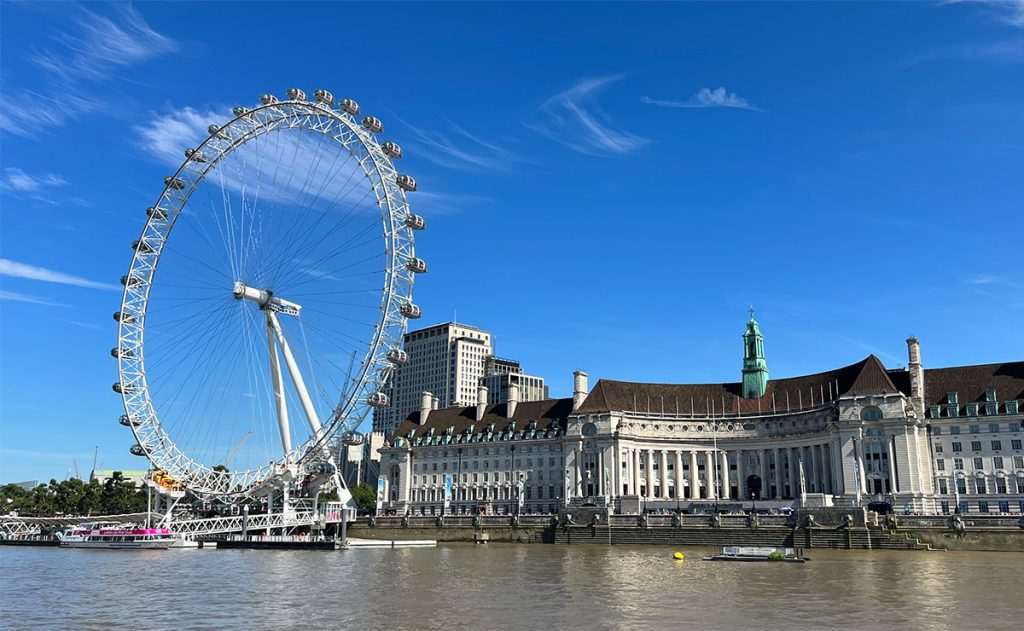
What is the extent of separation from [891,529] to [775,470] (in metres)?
47.3

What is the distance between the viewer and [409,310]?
87.0 meters

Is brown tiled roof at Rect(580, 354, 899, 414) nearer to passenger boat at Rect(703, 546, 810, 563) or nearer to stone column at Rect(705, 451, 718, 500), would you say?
stone column at Rect(705, 451, 718, 500)

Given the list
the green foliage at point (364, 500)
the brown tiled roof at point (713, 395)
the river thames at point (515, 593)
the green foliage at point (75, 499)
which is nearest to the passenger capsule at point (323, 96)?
the river thames at point (515, 593)

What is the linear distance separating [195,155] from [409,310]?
26766mm

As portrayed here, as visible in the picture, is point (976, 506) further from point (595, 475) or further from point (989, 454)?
point (595, 475)

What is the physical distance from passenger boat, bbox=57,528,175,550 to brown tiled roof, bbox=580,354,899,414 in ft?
208

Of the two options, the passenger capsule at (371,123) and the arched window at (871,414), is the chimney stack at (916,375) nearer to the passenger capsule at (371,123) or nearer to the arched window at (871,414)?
the arched window at (871,414)

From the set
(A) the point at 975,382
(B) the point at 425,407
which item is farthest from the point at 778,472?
(B) the point at 425,407

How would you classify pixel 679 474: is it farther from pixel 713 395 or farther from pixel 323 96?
pixel 323 96

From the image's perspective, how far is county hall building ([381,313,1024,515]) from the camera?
360 feet

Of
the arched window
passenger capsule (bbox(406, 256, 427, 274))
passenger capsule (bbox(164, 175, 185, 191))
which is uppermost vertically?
passenger capsule (bbox(164, 175, 185, 191))

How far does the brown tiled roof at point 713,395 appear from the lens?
128500mm

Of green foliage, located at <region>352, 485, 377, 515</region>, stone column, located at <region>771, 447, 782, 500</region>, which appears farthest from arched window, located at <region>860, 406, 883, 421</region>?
green foliage, located at <region>352, 485, 377, 515</region>

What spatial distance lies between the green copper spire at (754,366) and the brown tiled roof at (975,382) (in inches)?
1004
